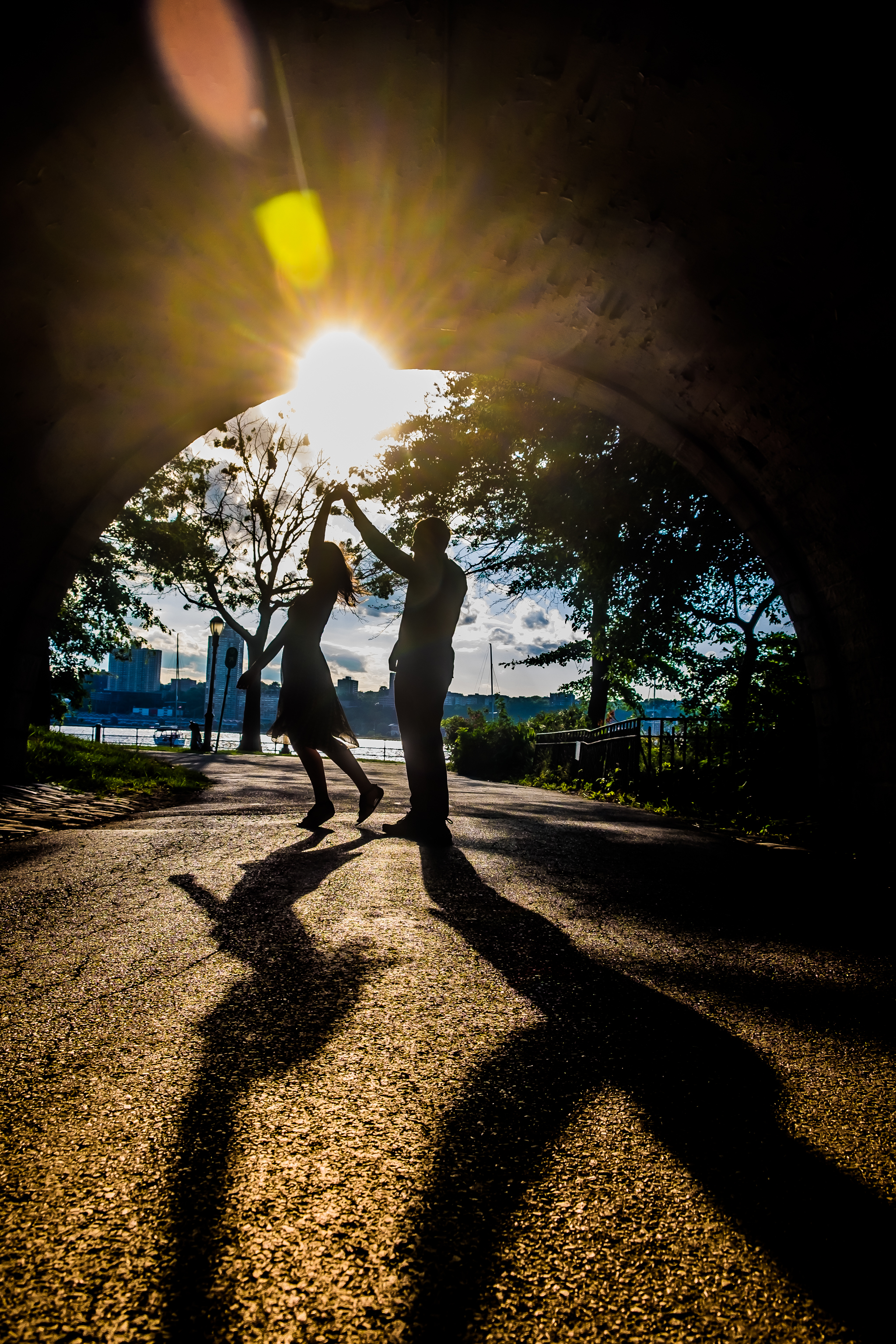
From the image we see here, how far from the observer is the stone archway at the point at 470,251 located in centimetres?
326

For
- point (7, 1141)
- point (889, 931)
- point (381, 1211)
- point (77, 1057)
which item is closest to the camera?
point (381, 1211)

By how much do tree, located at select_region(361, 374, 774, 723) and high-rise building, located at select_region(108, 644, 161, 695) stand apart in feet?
423

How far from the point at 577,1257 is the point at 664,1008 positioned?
114 centimetres

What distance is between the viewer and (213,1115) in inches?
54.2

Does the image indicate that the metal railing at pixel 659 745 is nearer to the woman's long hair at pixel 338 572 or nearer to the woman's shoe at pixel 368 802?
the woman's shoe at pixel 368 802

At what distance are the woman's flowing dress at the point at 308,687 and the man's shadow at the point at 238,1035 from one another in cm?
177

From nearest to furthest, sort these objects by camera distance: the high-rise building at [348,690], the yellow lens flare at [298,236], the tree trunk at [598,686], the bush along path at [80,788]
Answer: the yellow lens flare at [298,236] → the bush along path at [80,788] → the tree trunk at [598,686] → the high-rise building at [348,690]

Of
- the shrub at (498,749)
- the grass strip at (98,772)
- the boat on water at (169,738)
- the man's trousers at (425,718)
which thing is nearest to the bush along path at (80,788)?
the grass strip at (98,772)

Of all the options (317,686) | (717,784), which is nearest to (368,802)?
(317,686)

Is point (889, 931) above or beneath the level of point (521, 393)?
beneath

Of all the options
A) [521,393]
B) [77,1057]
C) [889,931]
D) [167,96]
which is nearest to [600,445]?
[521,393]

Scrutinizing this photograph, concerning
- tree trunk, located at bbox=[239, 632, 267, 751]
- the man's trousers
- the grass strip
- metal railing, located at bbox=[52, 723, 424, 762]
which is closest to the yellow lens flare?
the man's trousers

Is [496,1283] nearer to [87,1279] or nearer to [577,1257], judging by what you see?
[577,1257]

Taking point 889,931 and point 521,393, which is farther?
point 521,393
